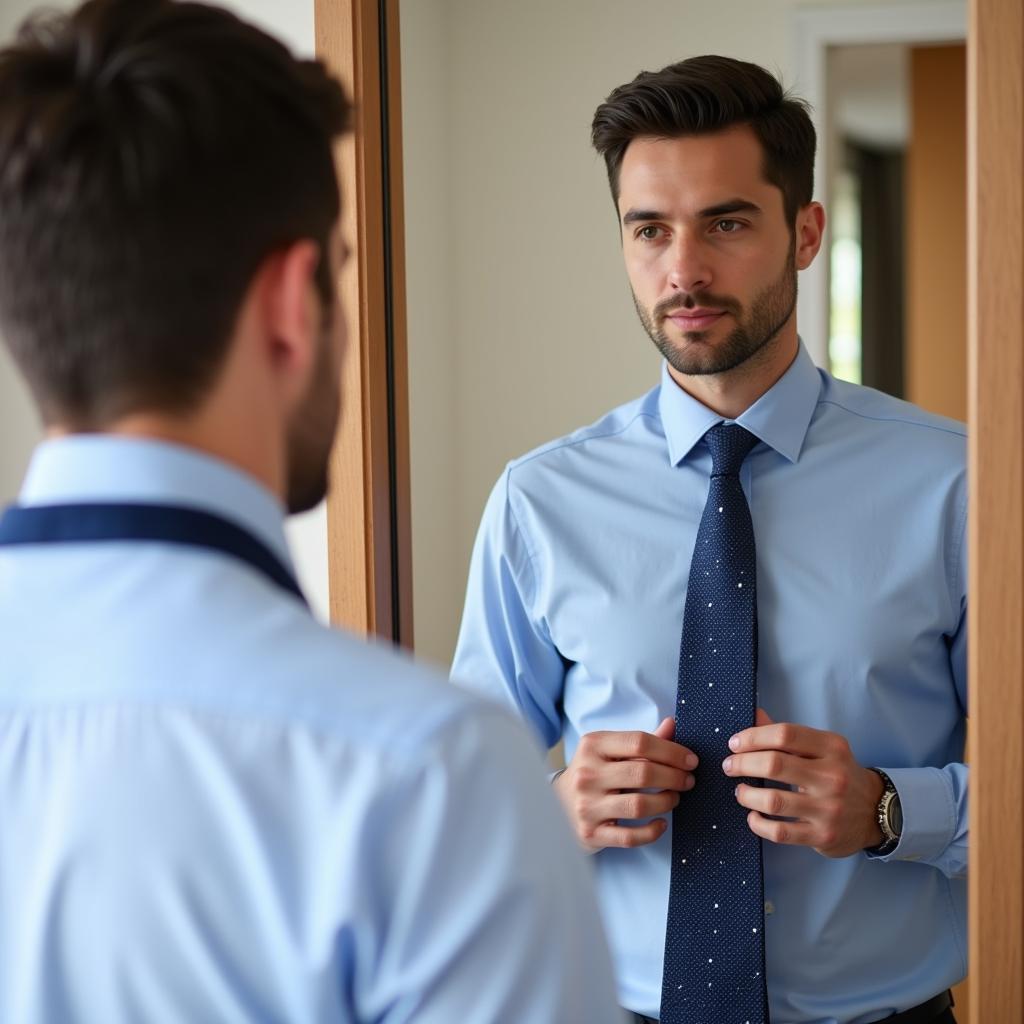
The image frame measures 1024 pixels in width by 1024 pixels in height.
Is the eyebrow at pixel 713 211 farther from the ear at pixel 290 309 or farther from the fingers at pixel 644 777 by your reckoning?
the ear at pixel 290 309

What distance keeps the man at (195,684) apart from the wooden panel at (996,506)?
0.48m

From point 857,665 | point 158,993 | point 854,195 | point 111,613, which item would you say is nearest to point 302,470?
point 111,613

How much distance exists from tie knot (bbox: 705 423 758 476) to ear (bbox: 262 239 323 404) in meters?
0.65

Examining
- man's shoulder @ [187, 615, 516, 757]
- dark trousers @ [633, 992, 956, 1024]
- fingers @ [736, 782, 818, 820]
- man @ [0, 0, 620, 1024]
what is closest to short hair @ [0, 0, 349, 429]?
man @ [0, 0, 620, 1024]

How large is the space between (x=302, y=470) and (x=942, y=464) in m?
0.72

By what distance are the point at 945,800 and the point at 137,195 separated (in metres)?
0.83

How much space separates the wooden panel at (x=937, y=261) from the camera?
1.08 m

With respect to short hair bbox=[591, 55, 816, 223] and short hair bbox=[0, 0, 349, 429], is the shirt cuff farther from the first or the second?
short hair bbox=[0, 0, 349, 429]

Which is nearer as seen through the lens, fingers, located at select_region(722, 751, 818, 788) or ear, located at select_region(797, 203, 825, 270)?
fingers, located at select_region(722, 751, 818, 788)

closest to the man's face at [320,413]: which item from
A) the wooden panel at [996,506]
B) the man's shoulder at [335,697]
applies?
the man's shoulder at [335,697]

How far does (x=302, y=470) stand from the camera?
0.58 m

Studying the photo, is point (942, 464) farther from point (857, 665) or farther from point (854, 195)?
point (854, 195)

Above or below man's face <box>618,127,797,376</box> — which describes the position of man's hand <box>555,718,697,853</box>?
below

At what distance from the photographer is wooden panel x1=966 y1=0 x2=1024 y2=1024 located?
0.88m
